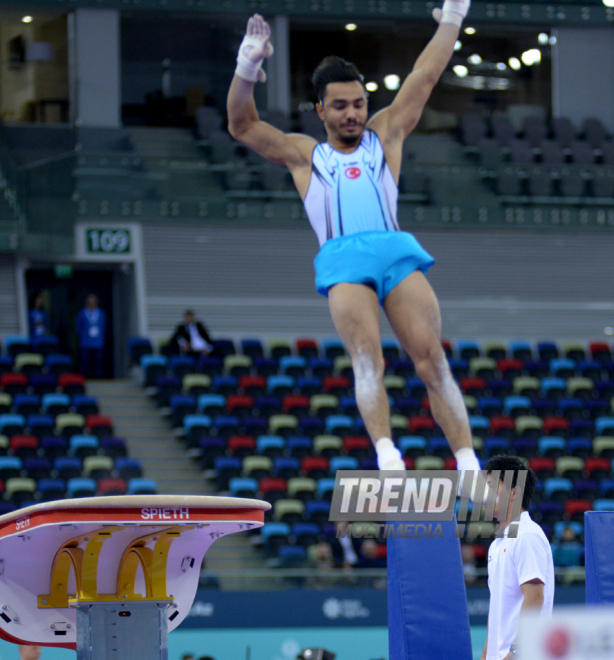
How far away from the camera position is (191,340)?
15180mm

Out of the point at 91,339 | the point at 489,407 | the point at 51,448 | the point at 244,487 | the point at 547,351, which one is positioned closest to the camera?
the point at 244,487

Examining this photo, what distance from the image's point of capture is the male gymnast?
173 inches

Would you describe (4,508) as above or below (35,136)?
below

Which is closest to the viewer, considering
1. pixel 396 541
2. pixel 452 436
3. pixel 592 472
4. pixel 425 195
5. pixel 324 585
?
pixel 396 541

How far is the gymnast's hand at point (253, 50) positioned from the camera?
4508 mm

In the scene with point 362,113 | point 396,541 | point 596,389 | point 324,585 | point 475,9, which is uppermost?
point 475,9

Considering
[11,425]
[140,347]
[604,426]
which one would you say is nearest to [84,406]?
[11,425]

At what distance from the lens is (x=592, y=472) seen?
14234 millimetres

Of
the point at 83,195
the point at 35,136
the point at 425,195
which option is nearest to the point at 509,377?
the point at 425,195

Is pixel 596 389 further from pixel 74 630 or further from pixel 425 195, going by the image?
pixel 74 630

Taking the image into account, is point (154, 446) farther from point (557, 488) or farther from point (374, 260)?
point (374, 260)

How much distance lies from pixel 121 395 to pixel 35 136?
14.9ft

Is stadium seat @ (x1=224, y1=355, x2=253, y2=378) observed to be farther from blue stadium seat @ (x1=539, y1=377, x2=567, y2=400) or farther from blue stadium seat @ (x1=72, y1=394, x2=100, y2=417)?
blue stadium seat @ (x1=539, y1=377, x2=567, y2=400)

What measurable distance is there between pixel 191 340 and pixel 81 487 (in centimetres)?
386
